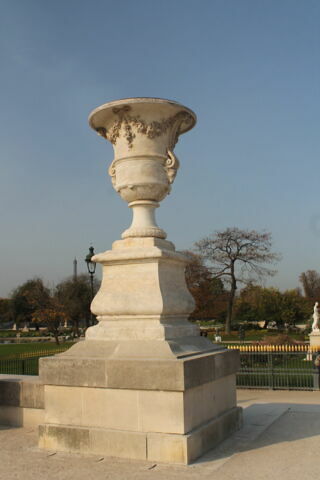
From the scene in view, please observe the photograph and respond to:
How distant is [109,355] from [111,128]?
322cm

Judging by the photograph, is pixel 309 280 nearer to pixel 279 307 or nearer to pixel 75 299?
pixel 279 307

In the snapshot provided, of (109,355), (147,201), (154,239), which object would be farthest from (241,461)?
(147,201)

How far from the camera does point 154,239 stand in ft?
21.8

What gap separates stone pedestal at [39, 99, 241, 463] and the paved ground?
20 centimetres

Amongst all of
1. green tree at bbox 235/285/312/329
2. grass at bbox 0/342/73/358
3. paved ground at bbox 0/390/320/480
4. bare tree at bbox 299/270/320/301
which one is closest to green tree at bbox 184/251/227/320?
green tree at bbox 235/285/312/329

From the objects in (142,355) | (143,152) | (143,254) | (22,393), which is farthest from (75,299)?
(142,355)

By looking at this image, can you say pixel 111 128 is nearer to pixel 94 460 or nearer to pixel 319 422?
pixel 94 460

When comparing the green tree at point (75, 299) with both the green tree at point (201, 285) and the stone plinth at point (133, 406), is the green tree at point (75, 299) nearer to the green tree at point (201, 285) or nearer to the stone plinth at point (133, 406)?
the green tree at point (201, 285)

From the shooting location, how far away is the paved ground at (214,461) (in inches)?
197

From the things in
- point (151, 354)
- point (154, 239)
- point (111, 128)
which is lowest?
point (151, 354)

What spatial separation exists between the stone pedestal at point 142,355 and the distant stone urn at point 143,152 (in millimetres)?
14

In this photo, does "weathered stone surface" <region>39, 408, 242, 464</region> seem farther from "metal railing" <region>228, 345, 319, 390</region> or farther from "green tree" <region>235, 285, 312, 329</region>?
"green tree" <region>235, 285, 312, 329</region>

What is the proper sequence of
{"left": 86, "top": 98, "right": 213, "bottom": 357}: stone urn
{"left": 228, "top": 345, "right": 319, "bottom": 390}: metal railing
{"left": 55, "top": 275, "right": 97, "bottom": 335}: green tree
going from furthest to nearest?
{"left": 55, "top": 275, "right": 97, "bottom": 335}: green tree < {"left": 228, "top": 345, "right": 319, "bottom": 390}: metal railing < {"left": 86, "top": 98, "right": 213, "bottom": 357}: stone urn

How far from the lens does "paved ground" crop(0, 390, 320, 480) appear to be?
5.01 m
